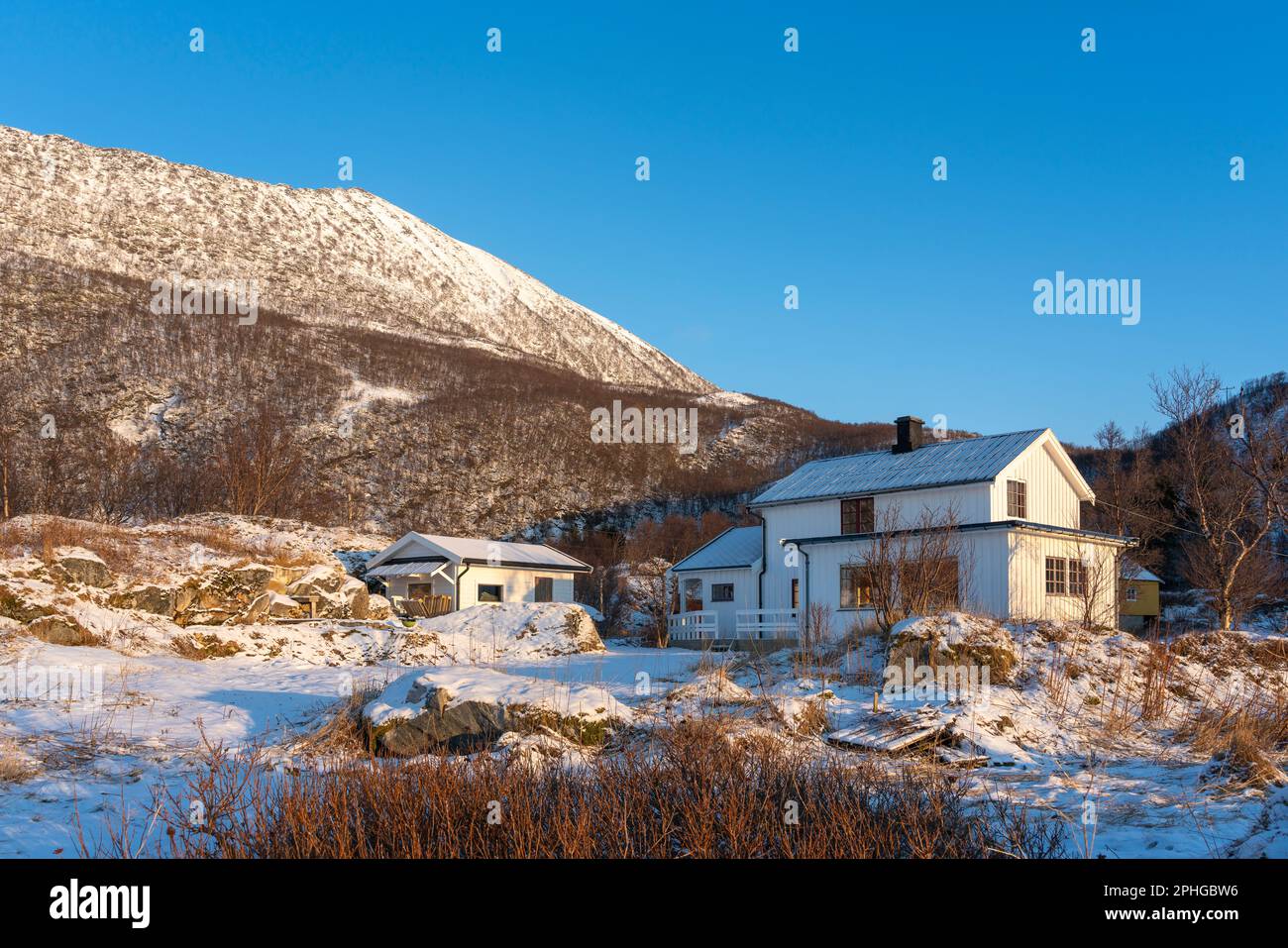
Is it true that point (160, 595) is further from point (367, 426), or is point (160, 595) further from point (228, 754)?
point (367, 426)

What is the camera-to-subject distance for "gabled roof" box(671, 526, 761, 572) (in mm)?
35503

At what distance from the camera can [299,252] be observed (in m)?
138

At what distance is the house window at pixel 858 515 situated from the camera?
30203 millimetres

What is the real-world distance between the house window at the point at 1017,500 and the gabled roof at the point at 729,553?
9.63 metres

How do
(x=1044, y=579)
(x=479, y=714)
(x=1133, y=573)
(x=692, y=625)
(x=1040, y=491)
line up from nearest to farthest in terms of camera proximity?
(x=479, y=714), (x=1044, y=579), (x=1040, y=491), (x=692, y=625), (x=1133, y=573)

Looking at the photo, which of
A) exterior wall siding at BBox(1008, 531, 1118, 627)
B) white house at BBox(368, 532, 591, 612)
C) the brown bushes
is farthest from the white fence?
the brown bushes

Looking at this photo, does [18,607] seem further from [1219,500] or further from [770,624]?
[1219,500]

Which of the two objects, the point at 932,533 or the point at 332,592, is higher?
the point at 932,533

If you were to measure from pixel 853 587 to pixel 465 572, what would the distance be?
17.4m

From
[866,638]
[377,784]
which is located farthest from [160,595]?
[377,784]

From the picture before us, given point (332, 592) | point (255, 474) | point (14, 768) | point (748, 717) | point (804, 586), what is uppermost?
point (255, 474)

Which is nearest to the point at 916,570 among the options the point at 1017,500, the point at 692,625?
the point at 1017,500

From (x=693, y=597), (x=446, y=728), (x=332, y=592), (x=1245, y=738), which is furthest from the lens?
(x=693, y=597)

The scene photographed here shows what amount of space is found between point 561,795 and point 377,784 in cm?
135
